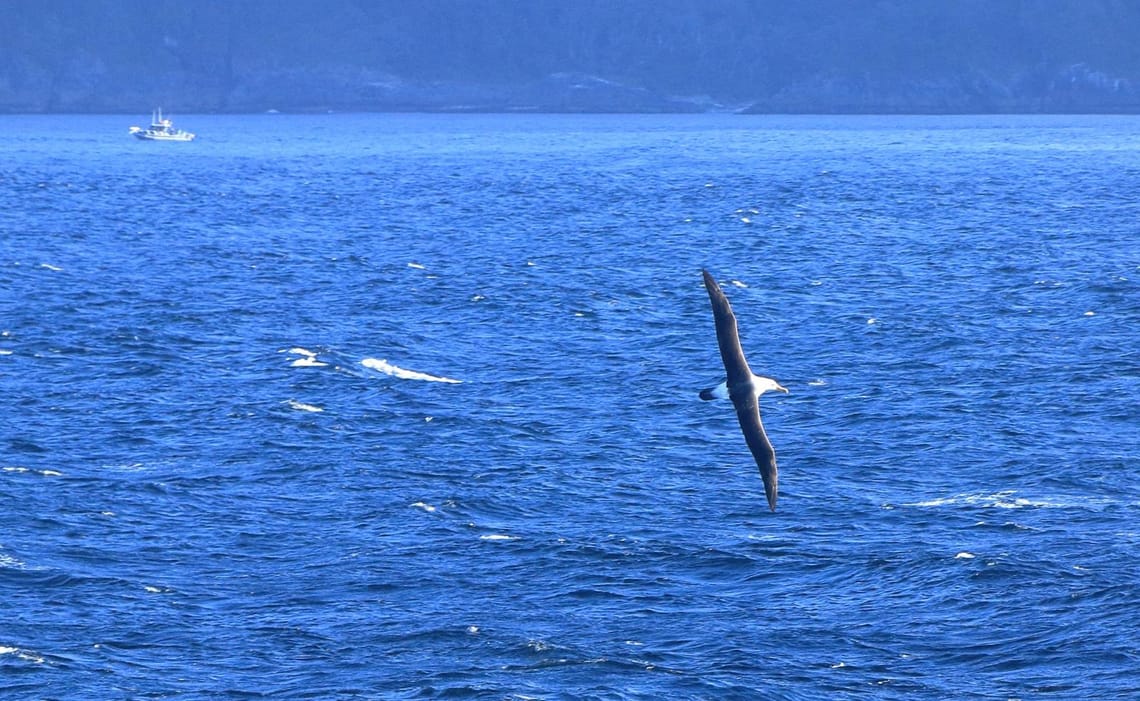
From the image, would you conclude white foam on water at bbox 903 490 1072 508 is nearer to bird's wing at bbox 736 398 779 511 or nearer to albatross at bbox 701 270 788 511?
albatross at bbox 701 270 788 511

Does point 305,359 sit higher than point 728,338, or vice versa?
point 728,338

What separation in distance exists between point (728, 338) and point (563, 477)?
15.0 meters

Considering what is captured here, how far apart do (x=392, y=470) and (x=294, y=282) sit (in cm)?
3157

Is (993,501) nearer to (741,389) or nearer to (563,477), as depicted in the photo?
(563,477)

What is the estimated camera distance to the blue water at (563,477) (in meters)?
25.8

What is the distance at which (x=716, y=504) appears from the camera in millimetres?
33438

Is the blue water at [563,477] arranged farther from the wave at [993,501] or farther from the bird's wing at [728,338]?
the bird's wing at [728,338]

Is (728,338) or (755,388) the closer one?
(728,338)

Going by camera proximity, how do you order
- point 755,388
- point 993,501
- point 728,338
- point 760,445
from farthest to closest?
point 993,501 → point 755,388 → point 728,338 → point 760,445

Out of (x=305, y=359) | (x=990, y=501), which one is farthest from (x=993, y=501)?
(x=305, y=359)

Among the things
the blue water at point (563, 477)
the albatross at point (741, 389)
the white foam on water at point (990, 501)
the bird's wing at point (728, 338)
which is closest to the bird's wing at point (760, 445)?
the albatross at point (741, 389)

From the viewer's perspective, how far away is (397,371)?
4659 cm

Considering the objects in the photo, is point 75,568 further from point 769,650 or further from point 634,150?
point 634,150

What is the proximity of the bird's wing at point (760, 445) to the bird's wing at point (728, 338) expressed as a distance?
0.39 meters
